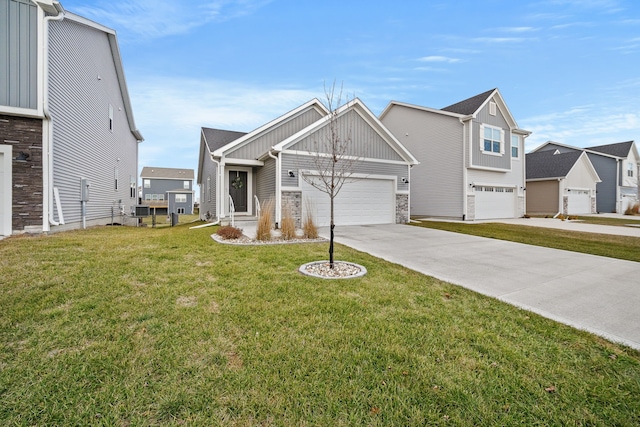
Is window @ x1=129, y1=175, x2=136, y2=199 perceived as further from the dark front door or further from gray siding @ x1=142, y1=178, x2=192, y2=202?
gray siding @ x1=142, y1=178, x2=192, y2=202

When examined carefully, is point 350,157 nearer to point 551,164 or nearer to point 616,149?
point 551,164

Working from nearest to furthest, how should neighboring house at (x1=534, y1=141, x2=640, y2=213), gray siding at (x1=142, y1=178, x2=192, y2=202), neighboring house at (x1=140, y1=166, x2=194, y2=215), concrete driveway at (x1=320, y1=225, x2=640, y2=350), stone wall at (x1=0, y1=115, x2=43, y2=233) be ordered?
1. concrete driveway at (x1=320, y1=225, x2=640, y2=350)
2. stone wall at (x1=0, y1=115, x2=43, y2=233)
3. neighboring house at (x1=534, y1=141, x2=640, y2=213)
4. neighboring house at (x1=140, y1=166, x2=194, y2=215)
5. gray siding at (x1=142, y1=178, x2=192, y2=202)

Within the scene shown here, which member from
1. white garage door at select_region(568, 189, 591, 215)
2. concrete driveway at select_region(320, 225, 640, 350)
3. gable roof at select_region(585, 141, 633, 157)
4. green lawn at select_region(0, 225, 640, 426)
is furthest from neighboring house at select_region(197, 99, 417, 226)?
gable roof at select_region(585, 141, 633, 157)

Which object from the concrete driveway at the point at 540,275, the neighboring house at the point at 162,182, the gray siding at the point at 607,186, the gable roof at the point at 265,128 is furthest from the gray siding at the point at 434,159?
the neighboring house at the point at 162,182

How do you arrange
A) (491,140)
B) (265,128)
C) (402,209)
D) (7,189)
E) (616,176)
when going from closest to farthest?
(7,189)
(265,128)
(402,209)
(491,140)
(616,176)

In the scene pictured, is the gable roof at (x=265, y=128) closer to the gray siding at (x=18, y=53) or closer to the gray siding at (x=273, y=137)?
the gray siding at (x=273, y=137)

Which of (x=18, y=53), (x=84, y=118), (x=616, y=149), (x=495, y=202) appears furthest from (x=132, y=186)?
(x=616, y=149)

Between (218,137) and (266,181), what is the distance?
6050 millimetres

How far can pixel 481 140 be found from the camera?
58.2 feet

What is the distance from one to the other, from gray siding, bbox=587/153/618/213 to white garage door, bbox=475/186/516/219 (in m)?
16.5

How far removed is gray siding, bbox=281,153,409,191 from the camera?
1195cm

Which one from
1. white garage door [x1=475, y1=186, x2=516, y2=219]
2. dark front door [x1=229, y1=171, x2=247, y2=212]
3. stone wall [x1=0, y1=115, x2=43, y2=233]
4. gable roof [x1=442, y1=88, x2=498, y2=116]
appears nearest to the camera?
stone wall [x1=0, y1=115, x2=43, y2=233]

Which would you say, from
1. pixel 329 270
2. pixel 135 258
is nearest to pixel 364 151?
pixel 329 270

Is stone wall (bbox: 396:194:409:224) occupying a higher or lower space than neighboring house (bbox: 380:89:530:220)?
lower
